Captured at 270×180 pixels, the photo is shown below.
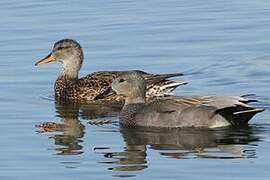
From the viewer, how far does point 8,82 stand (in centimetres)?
1734

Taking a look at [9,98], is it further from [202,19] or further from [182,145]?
[202,19]

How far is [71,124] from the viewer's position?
15.2m

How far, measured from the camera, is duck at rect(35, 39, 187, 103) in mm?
16969

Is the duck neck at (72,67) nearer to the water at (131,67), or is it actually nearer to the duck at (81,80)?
the duck at (81,80)

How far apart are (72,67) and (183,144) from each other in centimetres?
498

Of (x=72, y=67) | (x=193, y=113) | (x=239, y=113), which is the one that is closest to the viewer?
(x=239, y=113)

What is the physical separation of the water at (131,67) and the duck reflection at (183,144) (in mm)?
11

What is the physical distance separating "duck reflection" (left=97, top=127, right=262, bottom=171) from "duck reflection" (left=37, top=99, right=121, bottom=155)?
0.55 meters

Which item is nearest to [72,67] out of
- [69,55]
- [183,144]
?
[69,55]

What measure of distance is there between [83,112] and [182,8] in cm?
710

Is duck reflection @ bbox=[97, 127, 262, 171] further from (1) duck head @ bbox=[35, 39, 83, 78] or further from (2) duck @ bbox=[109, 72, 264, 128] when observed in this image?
(1) duck head @ bbox=[35, 39, 83, 78]

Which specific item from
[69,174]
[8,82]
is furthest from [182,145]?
[8,82]

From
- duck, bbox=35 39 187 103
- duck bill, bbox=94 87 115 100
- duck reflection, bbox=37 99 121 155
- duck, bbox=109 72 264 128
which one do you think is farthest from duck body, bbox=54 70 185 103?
duck, bbox=109 72 264 128

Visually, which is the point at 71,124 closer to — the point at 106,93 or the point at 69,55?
the point at 106,93
